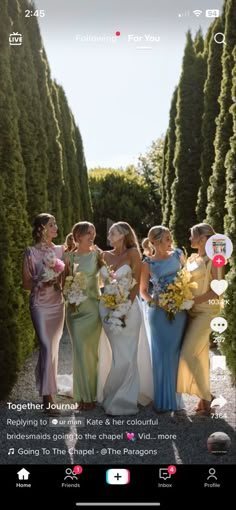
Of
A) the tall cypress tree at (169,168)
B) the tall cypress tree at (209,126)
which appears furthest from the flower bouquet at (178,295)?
the tall cypress tree at (169,168)

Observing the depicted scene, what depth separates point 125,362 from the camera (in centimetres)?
577

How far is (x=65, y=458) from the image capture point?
12.5ft

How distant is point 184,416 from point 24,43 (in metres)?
4.59

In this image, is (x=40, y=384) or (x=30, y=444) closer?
(x=30, y=444)

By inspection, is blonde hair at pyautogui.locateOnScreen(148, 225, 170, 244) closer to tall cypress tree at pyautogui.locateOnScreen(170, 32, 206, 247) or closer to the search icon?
the search icon

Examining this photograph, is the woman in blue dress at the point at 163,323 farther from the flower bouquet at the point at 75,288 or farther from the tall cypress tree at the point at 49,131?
the tall cypress tree at the point at 49,131

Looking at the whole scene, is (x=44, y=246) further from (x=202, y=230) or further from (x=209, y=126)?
(x=209, y=126)

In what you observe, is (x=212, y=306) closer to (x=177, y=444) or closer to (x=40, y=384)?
(x=177, y=444)

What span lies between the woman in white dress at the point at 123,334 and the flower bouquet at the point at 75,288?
19cm

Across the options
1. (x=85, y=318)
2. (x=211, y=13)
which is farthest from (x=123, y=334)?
(x=211, y=13)
